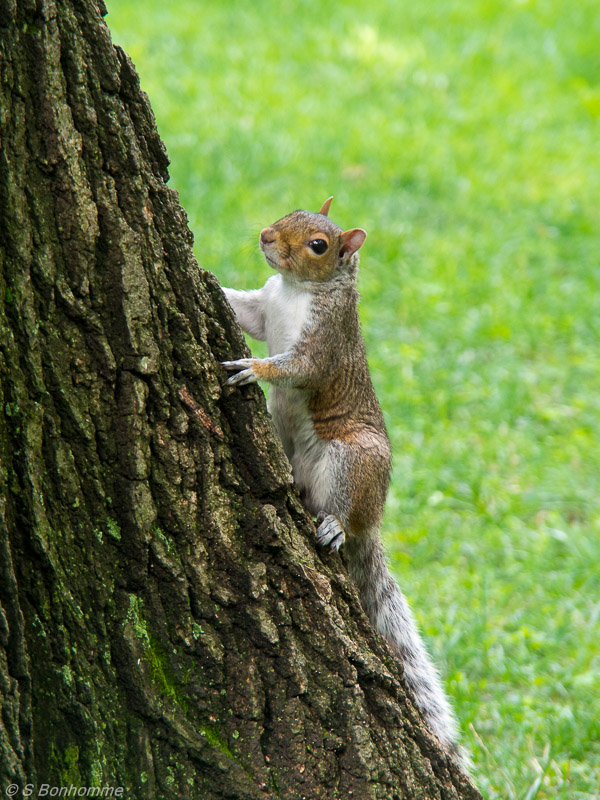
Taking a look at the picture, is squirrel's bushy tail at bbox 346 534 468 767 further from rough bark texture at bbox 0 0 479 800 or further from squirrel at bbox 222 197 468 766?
rough bark texture at bbox 0 0 479 800

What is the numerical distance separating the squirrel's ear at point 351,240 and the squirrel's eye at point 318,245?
0.23 feet

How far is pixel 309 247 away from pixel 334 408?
18.7 inches

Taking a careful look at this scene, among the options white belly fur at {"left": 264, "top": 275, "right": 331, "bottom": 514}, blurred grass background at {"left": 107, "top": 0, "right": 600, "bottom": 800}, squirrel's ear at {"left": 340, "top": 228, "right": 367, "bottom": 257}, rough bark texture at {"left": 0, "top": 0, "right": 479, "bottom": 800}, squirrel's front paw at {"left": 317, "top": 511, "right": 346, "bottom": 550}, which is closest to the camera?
rough bark texture at {"left": 0, "top": 0, "right": 479, "bottom": 800}

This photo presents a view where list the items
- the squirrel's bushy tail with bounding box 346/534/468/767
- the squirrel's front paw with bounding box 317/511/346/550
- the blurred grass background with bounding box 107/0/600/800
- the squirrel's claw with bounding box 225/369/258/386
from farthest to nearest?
1. the blurred grass background with bounding box 107/0/600/800
2. the squirrel's bushy tail with bounding box 346/534/468/767
3. the squirrel's front paw with bounding box 317/511/346/550
4. the squirrel's claw with bounding box 225/369/258/386

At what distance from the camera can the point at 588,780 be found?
286 centimetres

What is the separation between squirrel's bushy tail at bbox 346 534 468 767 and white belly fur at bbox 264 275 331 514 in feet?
0.67

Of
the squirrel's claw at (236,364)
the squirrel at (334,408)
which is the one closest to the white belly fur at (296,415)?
the squirrel at (334,408)

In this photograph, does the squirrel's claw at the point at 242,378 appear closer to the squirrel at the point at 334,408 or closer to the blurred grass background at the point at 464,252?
the squirrel at the point at 334,408

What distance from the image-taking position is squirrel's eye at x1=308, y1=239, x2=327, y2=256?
2775 mm

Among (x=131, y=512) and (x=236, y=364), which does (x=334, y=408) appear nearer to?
(x=236, y=364)

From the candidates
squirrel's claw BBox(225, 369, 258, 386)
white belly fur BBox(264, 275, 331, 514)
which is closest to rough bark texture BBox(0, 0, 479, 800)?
squirrel's claw BBox(225, 369, 258, 386)

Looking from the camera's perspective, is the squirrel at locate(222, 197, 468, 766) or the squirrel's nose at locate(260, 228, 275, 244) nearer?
the squirrel at locate(222, 197, 468, 766)

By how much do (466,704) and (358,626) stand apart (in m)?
1.24

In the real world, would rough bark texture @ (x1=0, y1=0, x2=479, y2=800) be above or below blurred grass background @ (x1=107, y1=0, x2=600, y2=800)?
below
